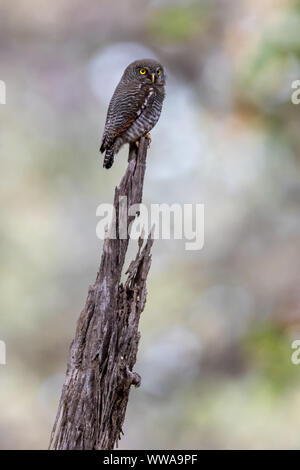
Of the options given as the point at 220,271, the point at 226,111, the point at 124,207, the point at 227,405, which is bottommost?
the point at 124,207

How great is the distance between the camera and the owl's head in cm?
504

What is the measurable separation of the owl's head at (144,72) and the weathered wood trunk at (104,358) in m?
1.90

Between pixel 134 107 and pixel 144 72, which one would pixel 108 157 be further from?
pixel 144 72

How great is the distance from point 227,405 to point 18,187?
4994 mm

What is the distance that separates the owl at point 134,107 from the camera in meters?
4.70

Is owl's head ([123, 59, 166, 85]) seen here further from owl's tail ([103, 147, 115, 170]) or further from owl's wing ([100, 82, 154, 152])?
owl's tail ([103, 147, 115, 170])

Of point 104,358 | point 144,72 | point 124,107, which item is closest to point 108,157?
point 124,107

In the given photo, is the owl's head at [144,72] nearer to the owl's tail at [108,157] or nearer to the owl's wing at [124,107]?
the owl's wing at [124,107]

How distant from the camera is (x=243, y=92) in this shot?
10.8m

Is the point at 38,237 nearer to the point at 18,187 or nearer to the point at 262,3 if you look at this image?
the point at 18,187

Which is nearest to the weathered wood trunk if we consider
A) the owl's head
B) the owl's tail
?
the owl's tail

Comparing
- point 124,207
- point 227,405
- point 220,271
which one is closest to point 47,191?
point 220,271

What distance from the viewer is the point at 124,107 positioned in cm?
479

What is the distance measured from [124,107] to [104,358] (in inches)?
84.9
